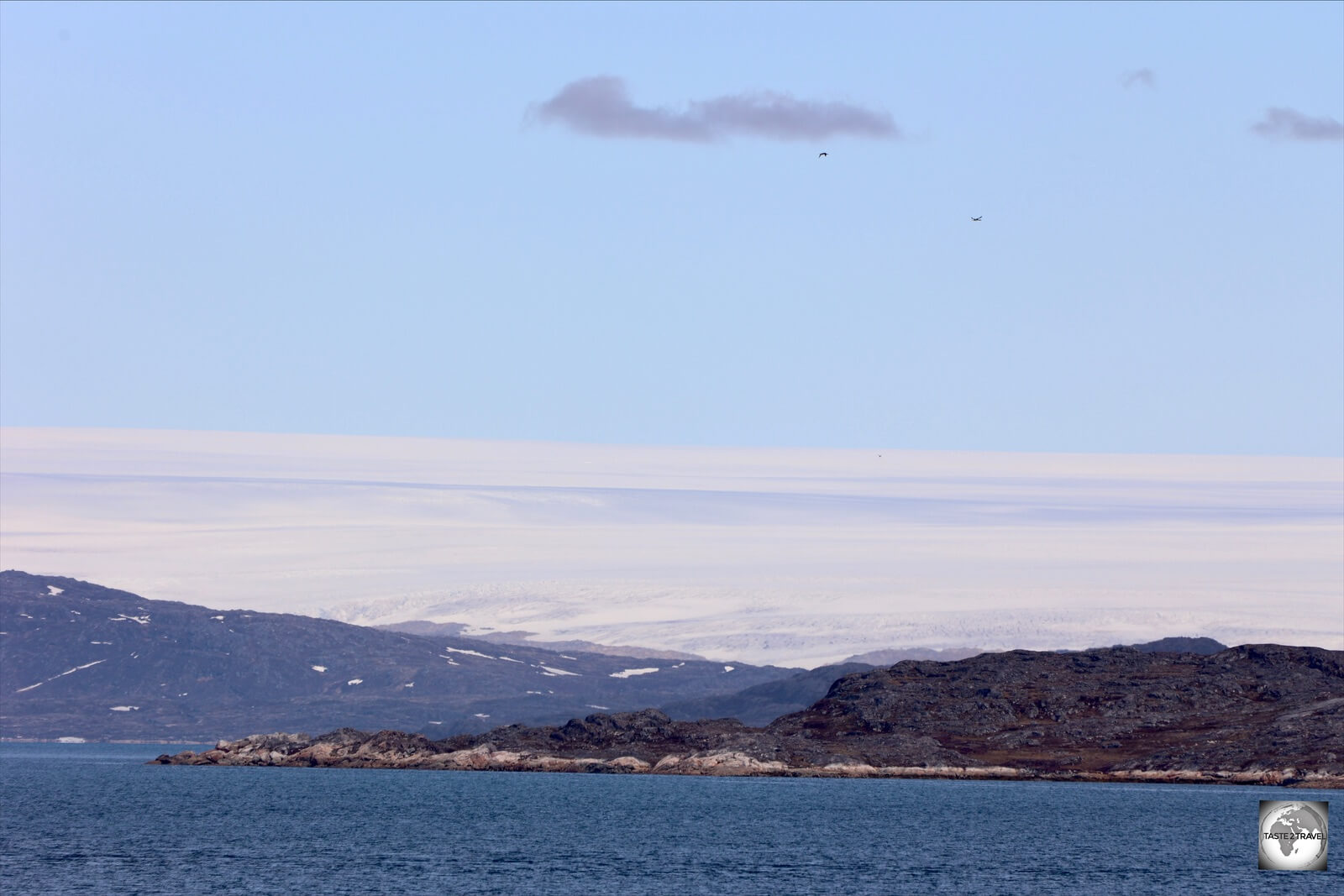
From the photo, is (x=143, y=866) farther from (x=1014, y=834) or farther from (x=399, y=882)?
(x=1014, y=834)

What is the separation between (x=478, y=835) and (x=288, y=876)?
52.5 metres

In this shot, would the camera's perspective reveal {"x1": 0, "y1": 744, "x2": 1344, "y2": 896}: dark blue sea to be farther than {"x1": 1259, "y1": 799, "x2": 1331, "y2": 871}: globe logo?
Yes

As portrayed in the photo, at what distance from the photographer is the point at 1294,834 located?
7488 centimetres

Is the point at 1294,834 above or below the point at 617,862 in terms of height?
above

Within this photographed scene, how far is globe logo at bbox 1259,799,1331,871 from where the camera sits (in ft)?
243

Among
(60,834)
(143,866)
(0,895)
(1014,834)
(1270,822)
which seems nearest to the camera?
(1270,822)

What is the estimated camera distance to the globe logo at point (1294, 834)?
2911 inches

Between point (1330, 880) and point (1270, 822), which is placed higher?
point (1270, 822)

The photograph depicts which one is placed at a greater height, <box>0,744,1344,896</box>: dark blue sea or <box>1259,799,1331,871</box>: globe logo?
<box>1259,799,1331,871</box>: globe logo

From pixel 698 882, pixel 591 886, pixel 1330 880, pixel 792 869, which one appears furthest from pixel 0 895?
pixel 1330 880

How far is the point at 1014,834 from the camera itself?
19962cm

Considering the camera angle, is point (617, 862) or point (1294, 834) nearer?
point (1294, 834)

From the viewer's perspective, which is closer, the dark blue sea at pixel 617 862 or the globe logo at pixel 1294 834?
the globe logo at pixel 1294 834

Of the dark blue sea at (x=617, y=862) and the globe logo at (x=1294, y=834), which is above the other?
the globe logo at (x=1294, y=834)
